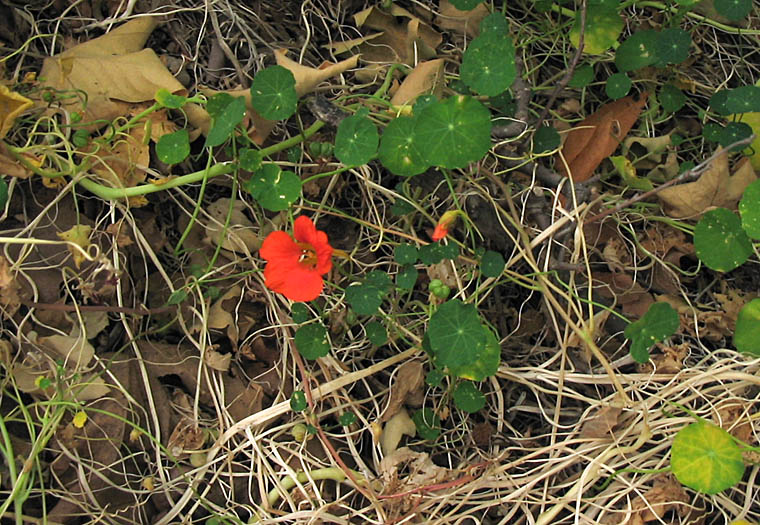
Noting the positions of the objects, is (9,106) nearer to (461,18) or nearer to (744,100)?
(461,18)

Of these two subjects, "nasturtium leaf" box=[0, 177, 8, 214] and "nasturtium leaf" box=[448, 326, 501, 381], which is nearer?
"nasturtium leaf" box=[0, 177, 8, 214]

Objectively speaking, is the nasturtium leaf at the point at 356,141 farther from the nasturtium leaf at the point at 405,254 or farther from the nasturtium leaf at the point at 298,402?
Answer: the nasturtium leaf at the point at 298,402

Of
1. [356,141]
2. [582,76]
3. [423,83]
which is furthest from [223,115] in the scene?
[582,76]

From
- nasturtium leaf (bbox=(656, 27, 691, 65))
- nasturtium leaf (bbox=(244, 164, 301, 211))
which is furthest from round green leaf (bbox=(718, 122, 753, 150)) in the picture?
nasturtium leaf (bbox=(244, 164, 301, 211))

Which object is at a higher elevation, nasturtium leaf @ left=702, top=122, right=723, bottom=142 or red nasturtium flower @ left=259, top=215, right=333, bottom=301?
nasturtium leaf @ left=702, top=122, right=723, bottom=142

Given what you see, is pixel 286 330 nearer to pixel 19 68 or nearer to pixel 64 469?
pixel 64 469

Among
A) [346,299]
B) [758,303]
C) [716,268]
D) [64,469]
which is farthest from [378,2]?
[64,469]

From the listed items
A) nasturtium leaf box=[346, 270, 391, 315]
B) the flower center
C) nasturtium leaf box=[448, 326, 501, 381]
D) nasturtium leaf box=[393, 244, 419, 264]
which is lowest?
nasturtium leaf box=[448, 326, 501, 381]

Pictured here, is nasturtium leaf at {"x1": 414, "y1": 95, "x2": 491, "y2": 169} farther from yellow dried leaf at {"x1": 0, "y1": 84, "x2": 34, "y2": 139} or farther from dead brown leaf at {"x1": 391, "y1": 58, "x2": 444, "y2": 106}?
yellow dried leaf at {"x1": 0, "y1": 84, "x2": 34, "y2": 139}
